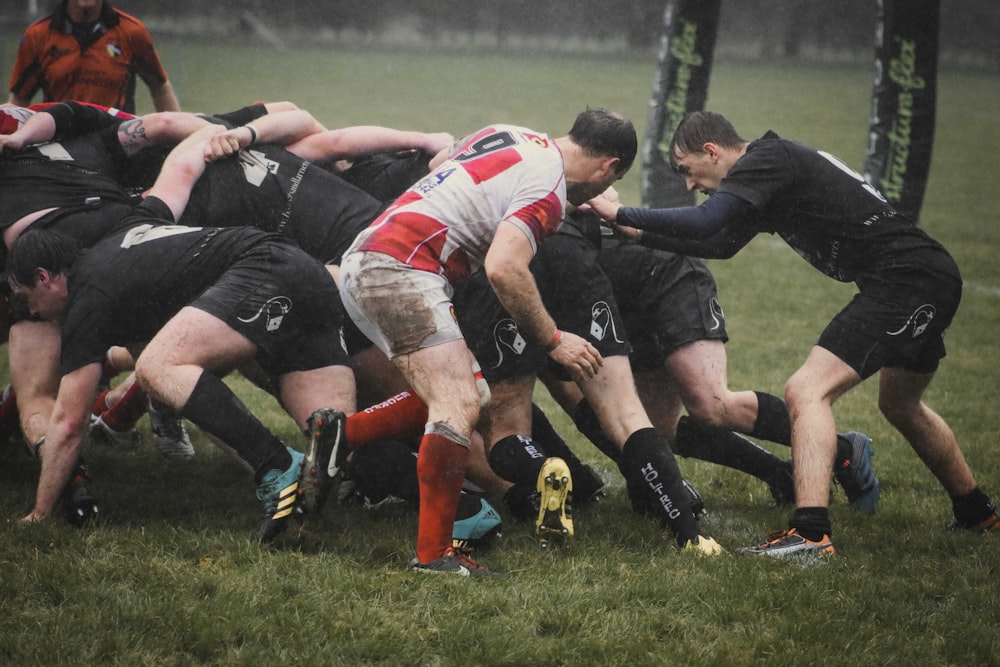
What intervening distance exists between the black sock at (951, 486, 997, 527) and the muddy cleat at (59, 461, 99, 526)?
11.9 ft

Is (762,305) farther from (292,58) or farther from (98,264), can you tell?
(292,58)

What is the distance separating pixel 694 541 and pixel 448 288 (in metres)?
1.38

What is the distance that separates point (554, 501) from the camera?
4246mm

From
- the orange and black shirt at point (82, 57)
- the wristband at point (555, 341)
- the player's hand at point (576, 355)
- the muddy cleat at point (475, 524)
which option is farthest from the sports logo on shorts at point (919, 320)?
the orange and black shirt at point (82, 57)

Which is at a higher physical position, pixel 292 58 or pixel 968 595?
pixel 968 595

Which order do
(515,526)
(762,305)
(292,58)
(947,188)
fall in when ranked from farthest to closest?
(292,58), (947,188), (762,305), (515,526)

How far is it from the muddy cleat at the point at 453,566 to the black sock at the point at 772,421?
1707mm

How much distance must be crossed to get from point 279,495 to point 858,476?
2600mm

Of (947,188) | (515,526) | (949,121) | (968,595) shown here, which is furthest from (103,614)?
(949,121)

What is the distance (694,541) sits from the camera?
14.7 feet

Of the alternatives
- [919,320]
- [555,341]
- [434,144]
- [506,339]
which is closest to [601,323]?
[506,339]

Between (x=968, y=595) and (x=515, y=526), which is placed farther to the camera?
(x=515, y=526)

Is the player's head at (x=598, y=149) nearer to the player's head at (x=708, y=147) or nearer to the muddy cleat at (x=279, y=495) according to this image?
the player's head at (x=708, y=147)

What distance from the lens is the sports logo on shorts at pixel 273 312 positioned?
462 centimetres
